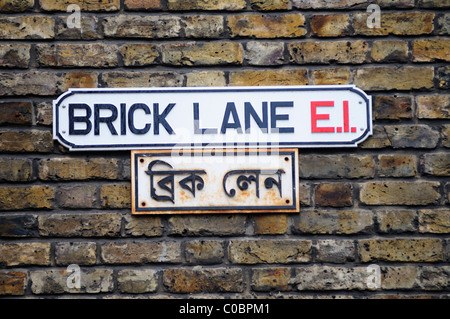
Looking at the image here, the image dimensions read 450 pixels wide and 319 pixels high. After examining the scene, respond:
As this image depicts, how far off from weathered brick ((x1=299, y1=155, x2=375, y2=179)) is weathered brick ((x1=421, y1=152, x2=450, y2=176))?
0.20 meters

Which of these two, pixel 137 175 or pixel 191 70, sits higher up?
pixel 191 70

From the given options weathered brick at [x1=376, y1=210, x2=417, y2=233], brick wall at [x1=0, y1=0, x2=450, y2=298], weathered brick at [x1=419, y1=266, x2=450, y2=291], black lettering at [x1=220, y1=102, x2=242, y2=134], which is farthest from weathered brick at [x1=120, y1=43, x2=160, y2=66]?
weathered brick at [x1=419, y1=266, x2=450, y2=291]

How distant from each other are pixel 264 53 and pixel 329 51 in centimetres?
25

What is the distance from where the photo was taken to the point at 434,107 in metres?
1.74

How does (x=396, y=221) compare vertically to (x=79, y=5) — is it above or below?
below

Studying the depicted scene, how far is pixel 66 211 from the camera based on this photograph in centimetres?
172

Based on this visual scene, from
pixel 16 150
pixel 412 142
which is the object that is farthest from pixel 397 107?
pixel 16 150

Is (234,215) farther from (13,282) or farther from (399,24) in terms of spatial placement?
(399,24)

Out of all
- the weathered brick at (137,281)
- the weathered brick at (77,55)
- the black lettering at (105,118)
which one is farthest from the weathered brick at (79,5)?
the weathered brick at (137,281)

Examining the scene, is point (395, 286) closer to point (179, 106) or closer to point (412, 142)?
point (412, 142)

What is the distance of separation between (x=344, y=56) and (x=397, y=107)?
27 centimetres

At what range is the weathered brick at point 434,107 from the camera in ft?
5.71

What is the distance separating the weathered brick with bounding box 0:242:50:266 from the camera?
1.70 meters
